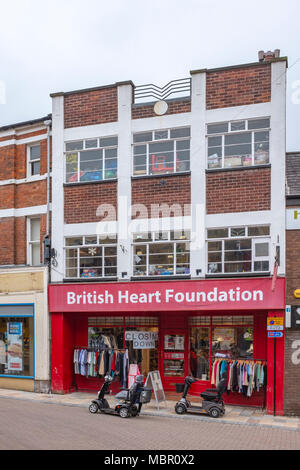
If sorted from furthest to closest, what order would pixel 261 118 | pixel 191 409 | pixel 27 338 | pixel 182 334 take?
pixel 27 338, pixel 182 334, pixel 261 118, pixel 191 409

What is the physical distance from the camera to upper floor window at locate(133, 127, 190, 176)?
16.2 m

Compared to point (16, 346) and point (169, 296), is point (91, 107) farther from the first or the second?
point (16, 346)

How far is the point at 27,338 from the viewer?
1769 centimetres

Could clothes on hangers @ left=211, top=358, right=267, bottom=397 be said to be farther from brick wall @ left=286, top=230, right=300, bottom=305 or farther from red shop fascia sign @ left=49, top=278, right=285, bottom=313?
brick wall @ left=286, top=230, right=300, bottom=305

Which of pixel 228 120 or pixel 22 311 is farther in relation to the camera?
pixel 22 311

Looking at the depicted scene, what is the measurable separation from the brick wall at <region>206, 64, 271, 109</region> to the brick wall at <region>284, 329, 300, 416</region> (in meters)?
7.23

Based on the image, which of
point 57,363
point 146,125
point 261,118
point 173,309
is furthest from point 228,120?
point 57,363

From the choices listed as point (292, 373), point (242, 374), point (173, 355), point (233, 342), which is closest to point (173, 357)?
point (173, 355)

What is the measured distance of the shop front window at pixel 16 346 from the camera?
57.6 feet

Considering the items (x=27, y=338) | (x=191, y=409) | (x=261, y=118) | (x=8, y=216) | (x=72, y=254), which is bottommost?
(x=191, y=409)

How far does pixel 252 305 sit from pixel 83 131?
836 centimetres

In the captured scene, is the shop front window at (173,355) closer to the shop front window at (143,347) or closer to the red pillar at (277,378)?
the shop front window at (143,347)

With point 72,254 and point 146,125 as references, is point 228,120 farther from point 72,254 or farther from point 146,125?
point 72,254

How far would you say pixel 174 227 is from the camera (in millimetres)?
16016
